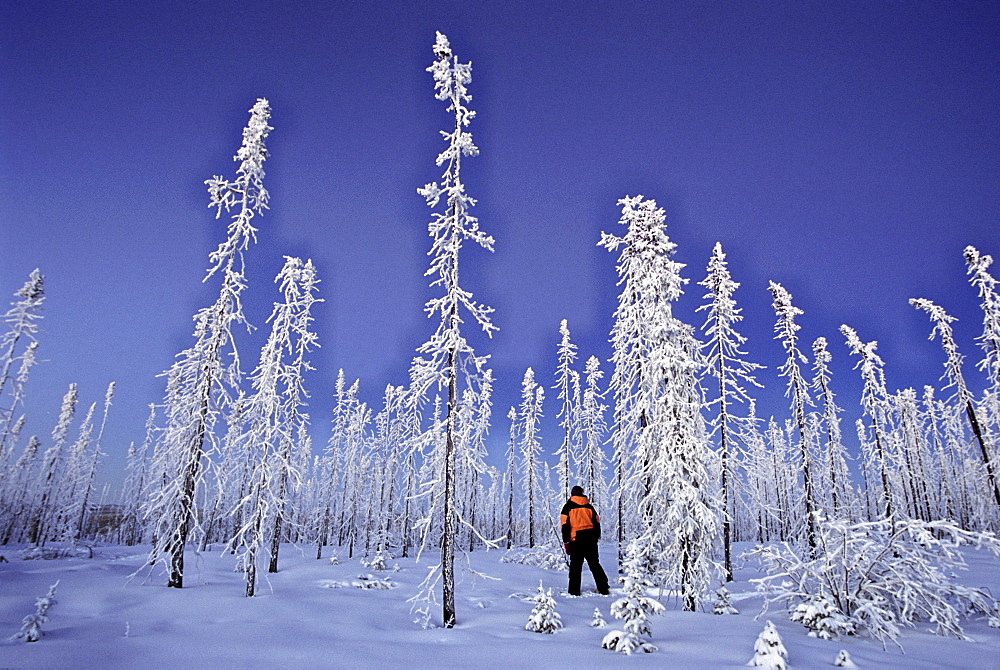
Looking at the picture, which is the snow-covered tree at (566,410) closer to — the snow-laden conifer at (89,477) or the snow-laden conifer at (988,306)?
the snow-laden conifer at (988,306)

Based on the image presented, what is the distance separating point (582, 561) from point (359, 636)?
7.62m

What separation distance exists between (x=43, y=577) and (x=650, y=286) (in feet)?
71.3

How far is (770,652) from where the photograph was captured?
20.4 feet

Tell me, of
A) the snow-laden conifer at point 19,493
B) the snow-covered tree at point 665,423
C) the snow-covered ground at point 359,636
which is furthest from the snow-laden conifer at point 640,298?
the snow-laden conifer at point 19,493

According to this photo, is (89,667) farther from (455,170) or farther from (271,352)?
(271,352)

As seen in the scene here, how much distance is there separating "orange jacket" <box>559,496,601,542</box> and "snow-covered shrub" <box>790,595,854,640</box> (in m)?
5.35

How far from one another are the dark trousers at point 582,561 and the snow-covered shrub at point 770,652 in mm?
7205

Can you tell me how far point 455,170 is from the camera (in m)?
12.7

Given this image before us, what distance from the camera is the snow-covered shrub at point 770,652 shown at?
19.9ft

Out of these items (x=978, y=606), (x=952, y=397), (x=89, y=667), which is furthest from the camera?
(x=952, y=397)

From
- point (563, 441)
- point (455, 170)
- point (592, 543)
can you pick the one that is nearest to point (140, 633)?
point (592, 543)

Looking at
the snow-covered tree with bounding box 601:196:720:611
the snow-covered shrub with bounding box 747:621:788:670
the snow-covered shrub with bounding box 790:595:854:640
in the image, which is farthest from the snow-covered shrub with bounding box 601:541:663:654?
the snow-covered tree with bounding box 601:196:720:611

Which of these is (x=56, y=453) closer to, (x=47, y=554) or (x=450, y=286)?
(x=47, y=554)

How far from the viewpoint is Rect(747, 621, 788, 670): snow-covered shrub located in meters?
6.06
